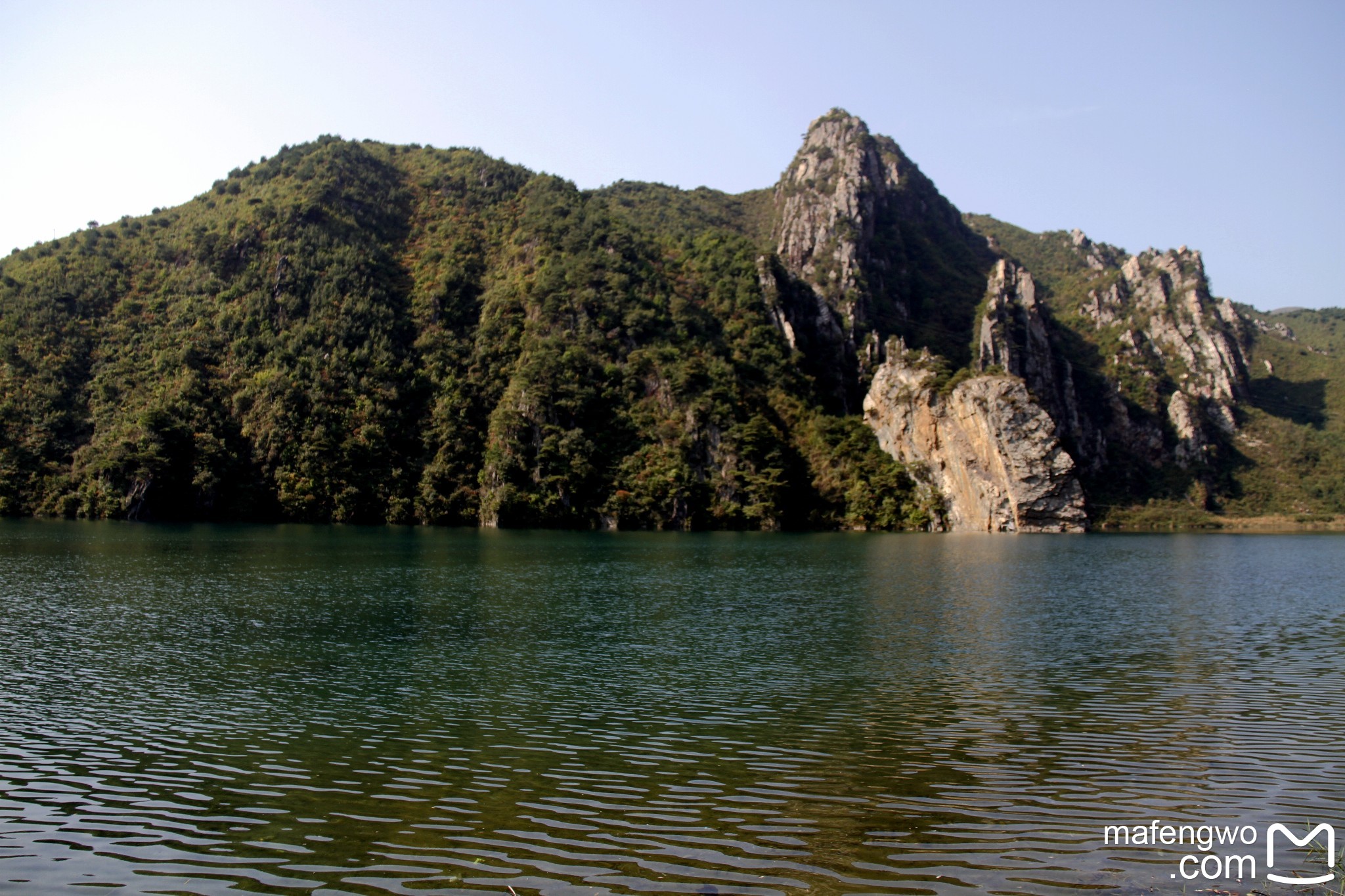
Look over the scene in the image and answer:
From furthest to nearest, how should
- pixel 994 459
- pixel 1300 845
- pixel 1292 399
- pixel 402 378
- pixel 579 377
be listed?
1. pixel 1292 399
2. pixel 402 378
3. pixel 579 377
4. pixel 994 459
5. pixel 1300 845

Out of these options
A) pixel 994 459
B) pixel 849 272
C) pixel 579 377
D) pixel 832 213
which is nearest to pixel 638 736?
pixel 994 459

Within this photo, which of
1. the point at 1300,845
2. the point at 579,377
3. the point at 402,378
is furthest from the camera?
the point at 402,378

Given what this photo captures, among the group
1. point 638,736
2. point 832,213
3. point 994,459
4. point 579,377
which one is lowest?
point 638,736

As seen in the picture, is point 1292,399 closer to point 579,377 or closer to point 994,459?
point 994,459

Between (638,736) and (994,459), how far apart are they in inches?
4300

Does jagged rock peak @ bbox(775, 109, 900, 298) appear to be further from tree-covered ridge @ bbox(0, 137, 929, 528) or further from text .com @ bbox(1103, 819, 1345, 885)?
text .com @ bbox(1103, 819, 1345, 885)

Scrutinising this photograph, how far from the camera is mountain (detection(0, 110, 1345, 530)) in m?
111

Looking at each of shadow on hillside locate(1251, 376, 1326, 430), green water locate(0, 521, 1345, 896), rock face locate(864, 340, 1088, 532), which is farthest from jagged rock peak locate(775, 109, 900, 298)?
green water locate(0, 521, 1345, 896)

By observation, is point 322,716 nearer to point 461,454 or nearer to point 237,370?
point 461,454

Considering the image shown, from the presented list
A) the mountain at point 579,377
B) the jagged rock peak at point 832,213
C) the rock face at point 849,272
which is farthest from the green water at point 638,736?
the jagged rock peak at point 832,213

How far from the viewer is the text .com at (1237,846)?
985 centimetres

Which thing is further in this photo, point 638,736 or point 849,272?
point 849,272

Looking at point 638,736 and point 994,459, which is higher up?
point 994,459

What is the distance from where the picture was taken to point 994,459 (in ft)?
381
